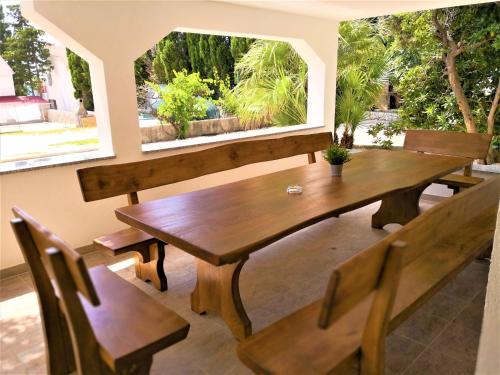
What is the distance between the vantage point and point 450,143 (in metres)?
3.64

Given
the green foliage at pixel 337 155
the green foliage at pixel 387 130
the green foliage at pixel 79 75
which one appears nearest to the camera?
the green foliage at pixel 337 155

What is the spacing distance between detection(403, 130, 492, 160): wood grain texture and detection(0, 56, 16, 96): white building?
3704mm

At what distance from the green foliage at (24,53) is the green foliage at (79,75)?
1177 mm

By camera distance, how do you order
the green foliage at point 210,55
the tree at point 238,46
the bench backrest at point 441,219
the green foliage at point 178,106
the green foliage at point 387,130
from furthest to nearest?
the green foliage at point 210,55 → the tree at point 238,46 → the green foliage at point 387,130 → the green foliage at point 178,106 → the bench backrest at point 441,219

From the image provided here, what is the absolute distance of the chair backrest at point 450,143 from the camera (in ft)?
11.3

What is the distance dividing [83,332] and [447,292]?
6.92 ft

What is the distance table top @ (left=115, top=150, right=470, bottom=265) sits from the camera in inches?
64.3

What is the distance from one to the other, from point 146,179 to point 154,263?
0.54m

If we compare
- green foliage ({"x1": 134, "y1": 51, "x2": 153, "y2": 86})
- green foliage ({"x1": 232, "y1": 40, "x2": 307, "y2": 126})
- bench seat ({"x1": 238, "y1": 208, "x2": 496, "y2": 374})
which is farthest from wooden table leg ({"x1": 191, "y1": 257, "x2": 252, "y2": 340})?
green foliage ({"x1": 134, "y1": 51, "x2": 153, "y2": 86})

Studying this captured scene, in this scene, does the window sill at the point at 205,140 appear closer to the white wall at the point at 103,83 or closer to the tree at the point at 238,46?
the white wall at the point at 103,83

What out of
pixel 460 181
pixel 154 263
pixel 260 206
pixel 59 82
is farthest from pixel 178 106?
pixel 460 181

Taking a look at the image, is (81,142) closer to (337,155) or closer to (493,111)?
(337,155)

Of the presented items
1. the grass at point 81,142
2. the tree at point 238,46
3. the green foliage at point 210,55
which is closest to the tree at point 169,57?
the green foliage at point 210,55

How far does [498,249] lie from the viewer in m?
0.94
